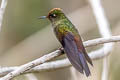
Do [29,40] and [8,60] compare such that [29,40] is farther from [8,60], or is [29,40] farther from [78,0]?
[78,0]

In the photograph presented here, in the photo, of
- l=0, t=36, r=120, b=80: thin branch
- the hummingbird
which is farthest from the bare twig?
the hummingbird

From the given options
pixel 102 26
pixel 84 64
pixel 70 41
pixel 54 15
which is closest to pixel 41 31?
pixel 102 26

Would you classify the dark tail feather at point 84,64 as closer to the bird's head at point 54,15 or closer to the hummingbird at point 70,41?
the hummingbird at point 70,41

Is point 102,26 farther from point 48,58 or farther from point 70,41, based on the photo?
point 48,58

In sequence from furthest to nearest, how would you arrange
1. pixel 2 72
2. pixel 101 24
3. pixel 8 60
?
pixel 8 60 → pixel 101 24 → pixel 2 72

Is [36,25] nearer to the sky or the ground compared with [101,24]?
nearer to the ground

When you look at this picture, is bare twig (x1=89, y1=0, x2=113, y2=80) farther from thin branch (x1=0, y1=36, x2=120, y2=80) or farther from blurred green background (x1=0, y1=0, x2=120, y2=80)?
blurred green background (x1=0, y1=0, x2=120, y2=80)

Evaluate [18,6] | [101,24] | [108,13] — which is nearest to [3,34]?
[18,6]
